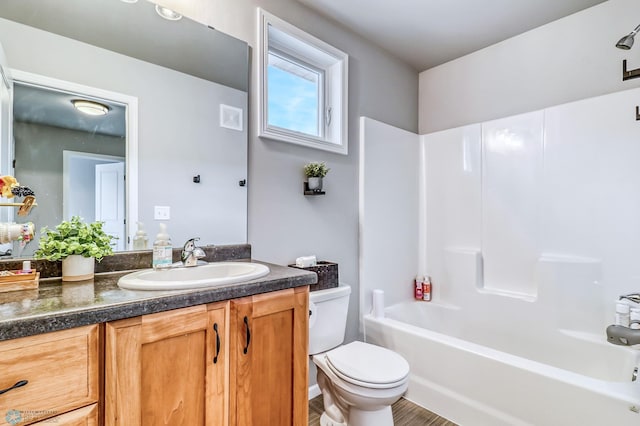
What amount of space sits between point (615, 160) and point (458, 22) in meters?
1.36

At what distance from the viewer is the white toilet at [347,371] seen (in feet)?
4.75

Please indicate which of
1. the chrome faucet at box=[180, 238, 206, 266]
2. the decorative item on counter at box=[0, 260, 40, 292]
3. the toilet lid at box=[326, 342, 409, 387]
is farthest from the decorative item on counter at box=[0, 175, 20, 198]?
the toilet lid at box=[326, 342, 409, 387]

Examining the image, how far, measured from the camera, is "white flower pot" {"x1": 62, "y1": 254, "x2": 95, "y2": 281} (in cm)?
111

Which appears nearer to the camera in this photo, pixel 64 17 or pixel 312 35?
pixel 64 17

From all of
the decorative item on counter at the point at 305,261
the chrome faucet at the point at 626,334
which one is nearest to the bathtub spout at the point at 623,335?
the chrome faucet at the point at 626,334

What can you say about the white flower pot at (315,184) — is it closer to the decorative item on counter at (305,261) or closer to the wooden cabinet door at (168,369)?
the decorative item on counter at (305,261)

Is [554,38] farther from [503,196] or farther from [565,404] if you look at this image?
[565,404]

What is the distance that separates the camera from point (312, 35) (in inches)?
82.4

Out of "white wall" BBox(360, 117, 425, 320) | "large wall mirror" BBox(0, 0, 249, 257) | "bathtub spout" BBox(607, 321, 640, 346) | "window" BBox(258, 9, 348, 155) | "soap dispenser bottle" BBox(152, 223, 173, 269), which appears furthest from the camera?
"white wall" BBox(360, 117, 425, 320)

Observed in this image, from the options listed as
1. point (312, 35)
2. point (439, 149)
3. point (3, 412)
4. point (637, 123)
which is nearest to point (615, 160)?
point (637, 123)

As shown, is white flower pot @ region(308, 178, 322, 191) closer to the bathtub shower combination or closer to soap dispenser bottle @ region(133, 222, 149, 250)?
the bathtub shower combination

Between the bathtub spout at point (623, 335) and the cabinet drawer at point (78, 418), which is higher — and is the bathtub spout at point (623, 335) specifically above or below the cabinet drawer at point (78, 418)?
below

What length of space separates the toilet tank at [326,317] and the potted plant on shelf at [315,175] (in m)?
0.64

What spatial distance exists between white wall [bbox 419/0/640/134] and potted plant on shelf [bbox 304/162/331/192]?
1438 millimetres
